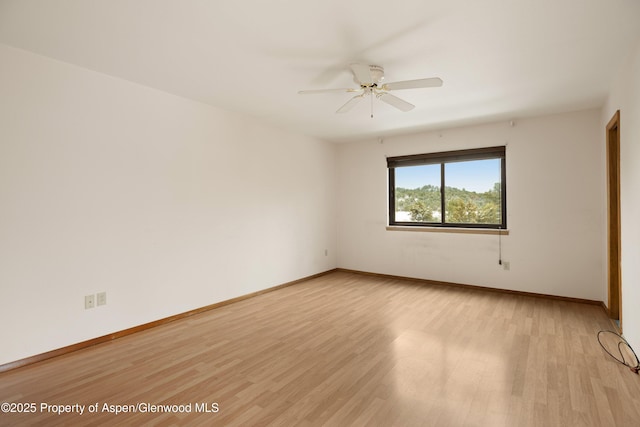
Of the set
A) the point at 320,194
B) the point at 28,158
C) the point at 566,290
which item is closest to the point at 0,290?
the point at 28,158

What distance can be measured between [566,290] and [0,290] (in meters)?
5.91

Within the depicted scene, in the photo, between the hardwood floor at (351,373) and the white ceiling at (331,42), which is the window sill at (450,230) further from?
the white ceiling at (331,42)

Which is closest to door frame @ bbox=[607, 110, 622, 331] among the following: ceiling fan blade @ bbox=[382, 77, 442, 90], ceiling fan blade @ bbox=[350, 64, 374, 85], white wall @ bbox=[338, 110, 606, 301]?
white wall @ bbox=[338, 110, 606, 301]

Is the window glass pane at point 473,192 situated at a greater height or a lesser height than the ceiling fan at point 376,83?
lesser

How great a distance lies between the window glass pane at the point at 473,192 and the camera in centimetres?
474

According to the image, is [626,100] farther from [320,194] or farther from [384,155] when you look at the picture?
[320,194]

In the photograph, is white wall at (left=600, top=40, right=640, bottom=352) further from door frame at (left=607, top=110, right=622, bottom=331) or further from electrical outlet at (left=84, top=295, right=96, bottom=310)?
electrical outlet at (left=84, top=295, right=96, bottom=310)

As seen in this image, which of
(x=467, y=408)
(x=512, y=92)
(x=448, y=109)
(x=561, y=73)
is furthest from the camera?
(x=448, y=109)

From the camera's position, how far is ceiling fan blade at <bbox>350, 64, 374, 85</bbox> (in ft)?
8.05

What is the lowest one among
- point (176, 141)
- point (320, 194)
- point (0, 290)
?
point (0, 290)

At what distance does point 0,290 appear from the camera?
2387mm

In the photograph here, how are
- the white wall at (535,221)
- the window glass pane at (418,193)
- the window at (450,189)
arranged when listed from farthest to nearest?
1. the window glass pane at (418,193)
2. the window at (450,189)
3. the white wall at (535,221)

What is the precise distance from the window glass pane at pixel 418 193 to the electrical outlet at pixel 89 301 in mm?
4488

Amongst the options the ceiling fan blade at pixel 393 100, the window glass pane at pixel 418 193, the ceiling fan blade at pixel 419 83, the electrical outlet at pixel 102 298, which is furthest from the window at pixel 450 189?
the electrical outlet at pixel 102 298
